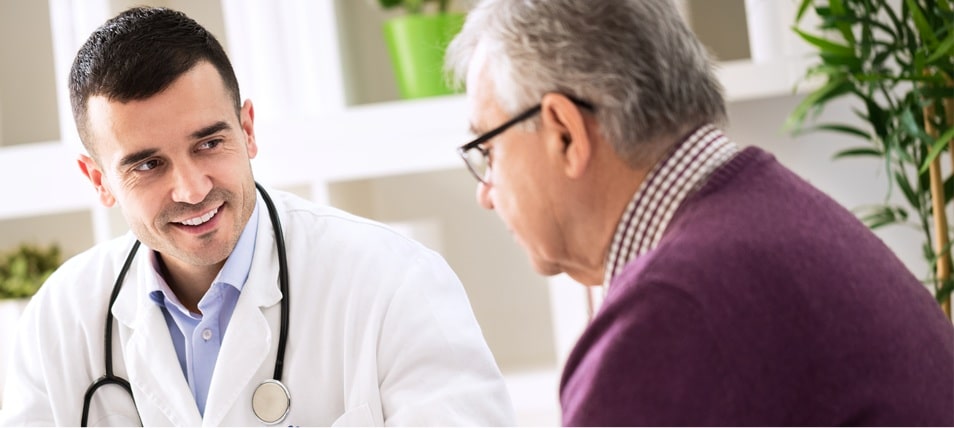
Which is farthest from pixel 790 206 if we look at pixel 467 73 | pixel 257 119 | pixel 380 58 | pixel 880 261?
pixel 380 58

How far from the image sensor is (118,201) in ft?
5.35

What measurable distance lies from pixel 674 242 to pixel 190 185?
820 millimetres

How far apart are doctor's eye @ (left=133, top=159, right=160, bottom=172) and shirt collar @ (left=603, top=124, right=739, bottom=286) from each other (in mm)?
793

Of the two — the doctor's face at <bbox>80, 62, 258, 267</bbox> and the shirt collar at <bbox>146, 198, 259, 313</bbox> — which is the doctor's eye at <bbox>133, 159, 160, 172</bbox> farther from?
the shirt collar at <bbox>146, 198, 259, 313</bbox>

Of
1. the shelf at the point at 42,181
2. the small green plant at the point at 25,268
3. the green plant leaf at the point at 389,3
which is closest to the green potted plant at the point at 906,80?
the green plant leaf at the point at 389,3

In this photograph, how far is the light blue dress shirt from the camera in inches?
62.9

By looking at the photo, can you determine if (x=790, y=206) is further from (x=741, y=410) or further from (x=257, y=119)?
(x=257, y=119)

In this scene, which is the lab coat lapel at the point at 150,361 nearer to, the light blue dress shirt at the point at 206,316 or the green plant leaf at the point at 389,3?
the light blue dress shirt at the point at 206,316

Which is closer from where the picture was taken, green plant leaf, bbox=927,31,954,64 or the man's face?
the man's face

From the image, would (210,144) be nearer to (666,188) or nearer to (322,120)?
(666,188)

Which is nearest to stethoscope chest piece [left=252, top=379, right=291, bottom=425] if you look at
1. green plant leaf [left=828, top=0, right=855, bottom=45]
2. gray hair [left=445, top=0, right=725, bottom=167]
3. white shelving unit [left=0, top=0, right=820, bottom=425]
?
gray hair [left=445, top=0, right=725, bottom=167]

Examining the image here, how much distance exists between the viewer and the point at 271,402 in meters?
1.50

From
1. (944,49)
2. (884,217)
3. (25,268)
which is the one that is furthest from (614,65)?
(25,268)

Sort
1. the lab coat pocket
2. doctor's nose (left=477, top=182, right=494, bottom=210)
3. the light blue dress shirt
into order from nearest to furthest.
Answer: doctor's nose (left=477, top=182, right=494, bottom=210) < the lab coat pocket < the light blue dress shirt
